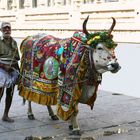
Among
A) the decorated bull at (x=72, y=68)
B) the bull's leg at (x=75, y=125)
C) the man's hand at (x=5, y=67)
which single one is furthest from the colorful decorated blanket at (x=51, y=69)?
the man's hand at (x=5, y=67)

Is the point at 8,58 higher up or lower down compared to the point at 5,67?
higher up

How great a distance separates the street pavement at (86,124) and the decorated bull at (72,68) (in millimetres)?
287

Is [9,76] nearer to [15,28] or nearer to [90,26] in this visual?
[90,26]

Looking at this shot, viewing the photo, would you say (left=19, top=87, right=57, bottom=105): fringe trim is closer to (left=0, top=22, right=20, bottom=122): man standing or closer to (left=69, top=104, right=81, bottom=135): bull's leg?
(left=0, top=22, right=20, bottom=122): man standing

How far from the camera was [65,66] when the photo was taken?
6594mm

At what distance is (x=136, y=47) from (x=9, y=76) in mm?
5792

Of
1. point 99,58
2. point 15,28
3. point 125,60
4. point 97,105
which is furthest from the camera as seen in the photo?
point 15,28

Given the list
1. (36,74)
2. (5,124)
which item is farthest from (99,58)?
(5,124)

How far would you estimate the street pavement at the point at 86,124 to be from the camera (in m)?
6.52

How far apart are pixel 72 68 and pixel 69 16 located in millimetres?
9088

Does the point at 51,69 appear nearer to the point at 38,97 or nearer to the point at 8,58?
the point at 38,97

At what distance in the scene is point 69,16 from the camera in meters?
15.4

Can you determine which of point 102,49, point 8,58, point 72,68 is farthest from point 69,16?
point 102,49

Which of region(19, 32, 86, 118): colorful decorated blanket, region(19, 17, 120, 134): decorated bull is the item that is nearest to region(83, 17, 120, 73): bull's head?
region(19, 17, 120, 134): decorated bull
